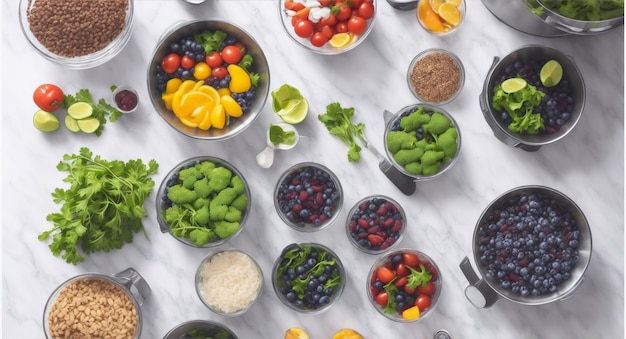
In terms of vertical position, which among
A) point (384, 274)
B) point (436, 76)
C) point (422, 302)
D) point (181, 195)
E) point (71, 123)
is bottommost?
point (422, 302)

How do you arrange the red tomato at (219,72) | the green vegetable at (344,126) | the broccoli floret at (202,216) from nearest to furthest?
the broccoli floret at (202,216) → the red tomato at (219,72) → the green vegetable at (344,126)

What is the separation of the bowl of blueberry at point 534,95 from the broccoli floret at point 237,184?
1039 mm

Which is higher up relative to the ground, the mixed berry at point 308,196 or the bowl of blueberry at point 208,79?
the bowl of blueberry at point 208,79

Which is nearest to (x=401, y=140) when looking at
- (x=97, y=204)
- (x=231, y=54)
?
(x=231, y=54)

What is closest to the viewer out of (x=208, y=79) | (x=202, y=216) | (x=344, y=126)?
(x=202, y=216)

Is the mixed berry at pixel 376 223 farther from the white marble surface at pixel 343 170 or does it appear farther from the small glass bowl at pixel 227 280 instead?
the small glass bowl at pixel 227 280

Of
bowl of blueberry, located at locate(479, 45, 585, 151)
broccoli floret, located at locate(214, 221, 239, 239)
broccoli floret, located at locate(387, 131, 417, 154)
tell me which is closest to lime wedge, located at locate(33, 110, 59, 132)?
broccoli floret, located at locate(214, 221, 239, 239)

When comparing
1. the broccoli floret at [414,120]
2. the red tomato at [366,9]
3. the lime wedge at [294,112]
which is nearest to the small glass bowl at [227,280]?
the lime wedge at [294,112]

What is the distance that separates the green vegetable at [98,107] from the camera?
9.78 feet

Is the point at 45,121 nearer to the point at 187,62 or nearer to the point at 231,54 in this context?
the point at 187,62

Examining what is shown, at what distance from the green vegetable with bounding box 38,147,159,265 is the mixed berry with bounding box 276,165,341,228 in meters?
0.55

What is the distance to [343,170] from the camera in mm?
3080

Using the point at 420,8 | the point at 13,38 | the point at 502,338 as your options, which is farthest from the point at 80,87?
the point at 502,338

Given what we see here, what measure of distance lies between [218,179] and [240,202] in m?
0.13
